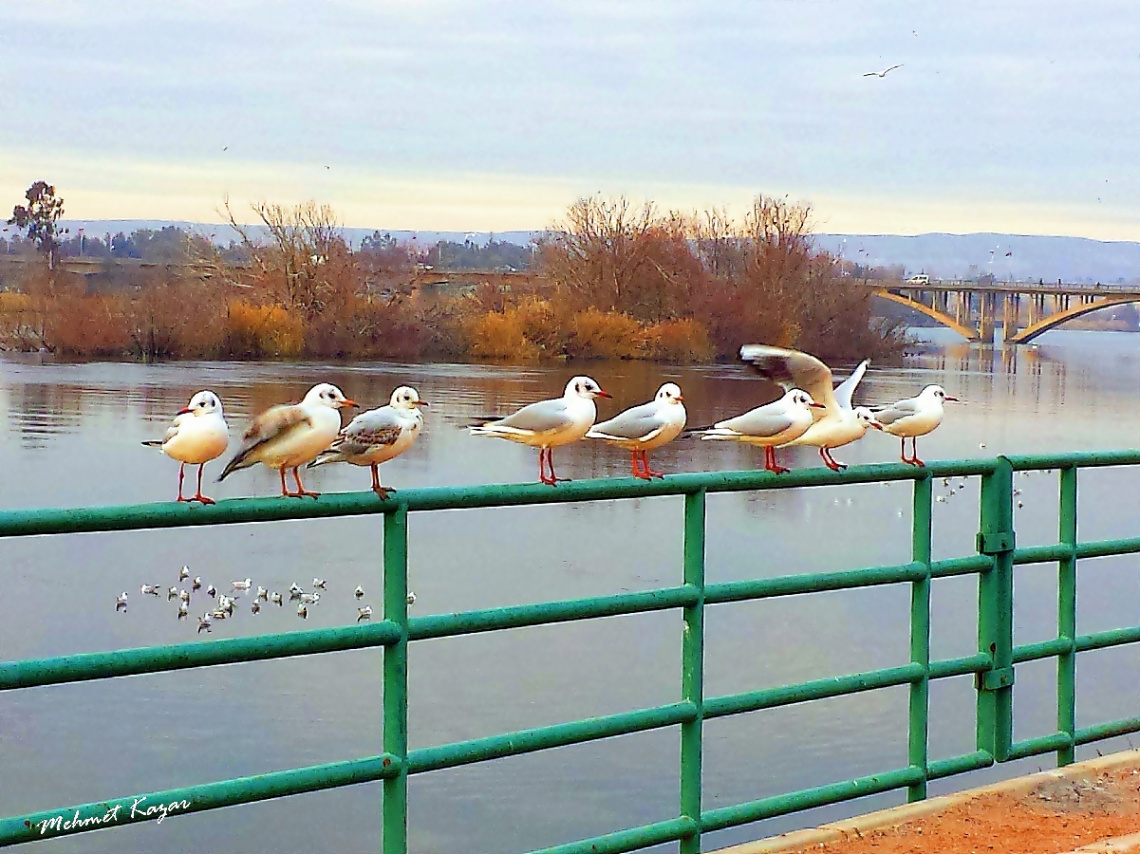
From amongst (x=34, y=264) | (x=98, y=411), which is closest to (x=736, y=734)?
(x=98, y=411)

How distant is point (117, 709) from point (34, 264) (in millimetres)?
58392

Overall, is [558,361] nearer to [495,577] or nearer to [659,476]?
[495,577]

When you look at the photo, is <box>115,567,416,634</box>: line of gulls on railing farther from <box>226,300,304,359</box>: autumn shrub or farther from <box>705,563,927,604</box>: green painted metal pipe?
<box>226,300,304,359</box>: autumn shrub

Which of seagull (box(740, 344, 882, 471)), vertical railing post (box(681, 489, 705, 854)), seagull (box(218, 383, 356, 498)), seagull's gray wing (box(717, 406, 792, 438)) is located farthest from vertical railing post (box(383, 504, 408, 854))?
seagull (box(740, 344, 882, 471))

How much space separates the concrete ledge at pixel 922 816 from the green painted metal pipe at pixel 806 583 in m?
0.75

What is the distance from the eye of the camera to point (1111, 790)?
586cm

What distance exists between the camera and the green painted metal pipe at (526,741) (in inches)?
171

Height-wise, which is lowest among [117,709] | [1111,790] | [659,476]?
[117,709]

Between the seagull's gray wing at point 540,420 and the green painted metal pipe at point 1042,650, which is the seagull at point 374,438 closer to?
the seagull's gray wing at point 540,420

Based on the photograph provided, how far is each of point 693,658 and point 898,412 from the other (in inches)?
68.8

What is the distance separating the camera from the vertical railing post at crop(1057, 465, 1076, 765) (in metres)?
5.95

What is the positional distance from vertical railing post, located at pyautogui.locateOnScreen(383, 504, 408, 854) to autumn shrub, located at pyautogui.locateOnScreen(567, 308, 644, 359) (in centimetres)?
5261

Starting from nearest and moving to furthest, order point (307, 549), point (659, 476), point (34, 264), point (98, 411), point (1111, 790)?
point (659, 476), point (1111, 790), point (307, 549), point (98, 411), point (34, 264)

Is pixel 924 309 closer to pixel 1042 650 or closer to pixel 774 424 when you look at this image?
pixel 1042 650
